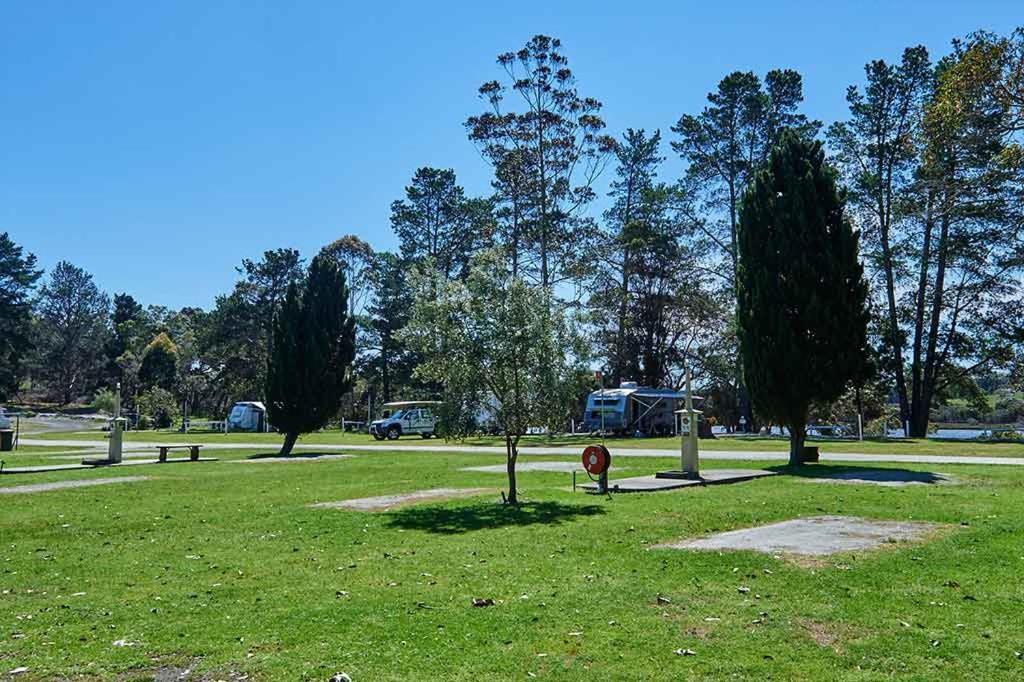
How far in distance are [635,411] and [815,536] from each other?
1322 inches

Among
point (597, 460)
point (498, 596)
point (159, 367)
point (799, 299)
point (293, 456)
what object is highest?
point (159, 367)

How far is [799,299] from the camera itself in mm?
21359

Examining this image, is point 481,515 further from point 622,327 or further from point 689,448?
point 622,327

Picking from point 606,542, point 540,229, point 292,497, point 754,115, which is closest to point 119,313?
point 540,229

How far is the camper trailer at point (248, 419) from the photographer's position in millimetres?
59031

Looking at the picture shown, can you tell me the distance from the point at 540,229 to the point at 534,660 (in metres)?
43.4

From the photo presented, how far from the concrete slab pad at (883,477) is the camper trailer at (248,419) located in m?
47.9

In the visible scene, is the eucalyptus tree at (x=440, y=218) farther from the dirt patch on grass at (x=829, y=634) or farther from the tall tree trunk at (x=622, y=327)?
the dirt patch on grass at (x=829, y=634)

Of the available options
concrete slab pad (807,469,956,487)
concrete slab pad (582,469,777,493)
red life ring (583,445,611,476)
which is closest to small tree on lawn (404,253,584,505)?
red life ring (583,445,611,476)

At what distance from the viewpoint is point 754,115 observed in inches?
1734

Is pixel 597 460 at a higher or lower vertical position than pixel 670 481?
higher

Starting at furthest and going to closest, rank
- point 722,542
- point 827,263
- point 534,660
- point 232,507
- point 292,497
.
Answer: point 827,263
point 292,497
point 232,507
point 722,542
point 534,660

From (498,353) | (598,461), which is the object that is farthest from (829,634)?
(598,461)

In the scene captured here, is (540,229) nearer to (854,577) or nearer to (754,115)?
(754,115)
